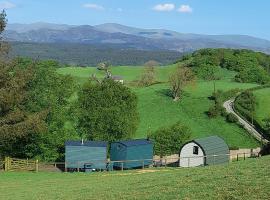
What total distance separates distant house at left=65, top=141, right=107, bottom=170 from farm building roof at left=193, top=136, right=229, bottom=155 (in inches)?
357

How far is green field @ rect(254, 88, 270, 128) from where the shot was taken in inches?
3113

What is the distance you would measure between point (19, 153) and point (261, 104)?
173 feet

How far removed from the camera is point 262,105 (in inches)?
3361

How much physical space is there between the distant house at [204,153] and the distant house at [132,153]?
132 inches

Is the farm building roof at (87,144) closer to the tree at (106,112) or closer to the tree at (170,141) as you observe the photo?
the tree at (106,112)

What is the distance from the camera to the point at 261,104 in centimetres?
8588

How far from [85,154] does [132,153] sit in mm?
4466

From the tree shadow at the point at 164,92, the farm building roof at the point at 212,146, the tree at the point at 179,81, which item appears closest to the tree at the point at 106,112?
the farm building roof at the point at 212,146

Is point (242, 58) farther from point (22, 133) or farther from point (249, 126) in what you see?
point (22, 133)

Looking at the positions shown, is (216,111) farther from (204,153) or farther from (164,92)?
(204,153)

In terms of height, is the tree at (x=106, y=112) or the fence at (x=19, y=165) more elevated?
the tree at (x=106, y=112)

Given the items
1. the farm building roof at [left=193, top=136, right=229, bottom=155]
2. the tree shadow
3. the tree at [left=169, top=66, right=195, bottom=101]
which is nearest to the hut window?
the farm building roof at [left=193, top=136, right=229, bottom=155]

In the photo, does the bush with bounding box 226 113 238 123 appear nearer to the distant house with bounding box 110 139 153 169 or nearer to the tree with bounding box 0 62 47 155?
the distant house with bounding box 110 139 153 169

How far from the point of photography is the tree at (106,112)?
49.3 m
